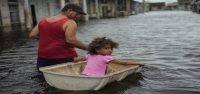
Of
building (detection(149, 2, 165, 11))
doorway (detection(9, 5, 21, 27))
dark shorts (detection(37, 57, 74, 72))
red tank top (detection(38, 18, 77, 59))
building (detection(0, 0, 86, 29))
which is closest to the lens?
red tank top (detection(38, 18, 77, 59))

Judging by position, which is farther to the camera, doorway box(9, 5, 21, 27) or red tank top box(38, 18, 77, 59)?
doorway box(9, 5, 21, 27)

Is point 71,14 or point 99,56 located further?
point 71,14

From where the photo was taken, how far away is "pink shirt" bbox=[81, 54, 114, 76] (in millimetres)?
3756

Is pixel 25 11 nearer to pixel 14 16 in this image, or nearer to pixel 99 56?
pixel 14 16

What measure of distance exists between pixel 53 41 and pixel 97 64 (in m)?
0.87

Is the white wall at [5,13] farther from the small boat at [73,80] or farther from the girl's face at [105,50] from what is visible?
the girl's face at [105,50]

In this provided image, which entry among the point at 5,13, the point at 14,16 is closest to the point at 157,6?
the point at 14,16

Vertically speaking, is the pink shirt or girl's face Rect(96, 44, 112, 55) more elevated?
girl's face Rect(96, 44, 112, 55)

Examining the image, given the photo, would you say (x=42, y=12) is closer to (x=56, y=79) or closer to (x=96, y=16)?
(x=96, y=16)

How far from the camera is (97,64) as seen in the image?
381 centimetres

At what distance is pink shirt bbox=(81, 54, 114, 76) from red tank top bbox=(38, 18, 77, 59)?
51cm

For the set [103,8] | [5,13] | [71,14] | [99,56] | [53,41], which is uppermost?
[103,8]

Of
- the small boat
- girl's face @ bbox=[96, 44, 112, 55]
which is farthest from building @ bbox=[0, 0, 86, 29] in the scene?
girl's face @ bbox=[96, 44, 112, 55]

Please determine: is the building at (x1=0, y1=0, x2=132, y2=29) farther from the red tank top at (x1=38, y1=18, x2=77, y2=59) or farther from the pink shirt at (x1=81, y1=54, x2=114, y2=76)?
the pink shirt at (x1=81, y1=54, x2=114, y2=76)
